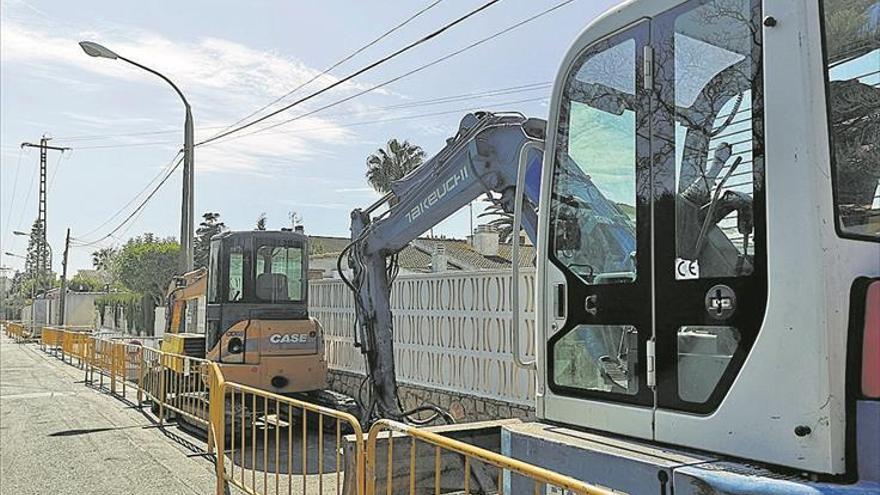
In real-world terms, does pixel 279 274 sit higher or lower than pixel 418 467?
higher

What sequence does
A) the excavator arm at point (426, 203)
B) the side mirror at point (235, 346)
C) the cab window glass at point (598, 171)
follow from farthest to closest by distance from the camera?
the side mirror at point (235, 346)
the excavator arm at point (426, 203)
the cab window glass at point (598, 171)

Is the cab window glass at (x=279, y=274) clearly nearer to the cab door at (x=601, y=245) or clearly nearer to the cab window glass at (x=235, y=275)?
the cab window glass at (x=235, y=275)

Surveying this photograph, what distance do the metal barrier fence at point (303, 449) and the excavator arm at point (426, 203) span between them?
116cm

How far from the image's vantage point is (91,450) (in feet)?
32.3

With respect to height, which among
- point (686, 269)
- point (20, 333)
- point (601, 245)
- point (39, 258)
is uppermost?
point (39, 258)

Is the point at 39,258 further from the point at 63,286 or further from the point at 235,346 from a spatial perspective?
the point at 235,346

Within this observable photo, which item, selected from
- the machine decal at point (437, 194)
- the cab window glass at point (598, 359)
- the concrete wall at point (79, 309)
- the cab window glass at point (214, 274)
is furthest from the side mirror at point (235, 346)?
the concrete wall at point (79, 309)

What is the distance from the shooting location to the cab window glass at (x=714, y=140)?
282 cm

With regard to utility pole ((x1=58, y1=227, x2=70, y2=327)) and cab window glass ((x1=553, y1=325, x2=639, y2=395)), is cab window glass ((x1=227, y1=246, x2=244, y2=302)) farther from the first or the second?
utility pole ((x1=58, y1=227, x2=70, y2=327))

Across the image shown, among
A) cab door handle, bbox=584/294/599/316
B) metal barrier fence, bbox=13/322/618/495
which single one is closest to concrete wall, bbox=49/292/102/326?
metal barrier fence, bbox=13/322/618/495

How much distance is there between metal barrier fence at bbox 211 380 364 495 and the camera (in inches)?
202

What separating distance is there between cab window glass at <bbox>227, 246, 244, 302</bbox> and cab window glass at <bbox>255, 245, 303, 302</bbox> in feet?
0.83

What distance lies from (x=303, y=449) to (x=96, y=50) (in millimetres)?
12323

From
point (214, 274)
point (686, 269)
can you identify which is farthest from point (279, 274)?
point (686, 269)
